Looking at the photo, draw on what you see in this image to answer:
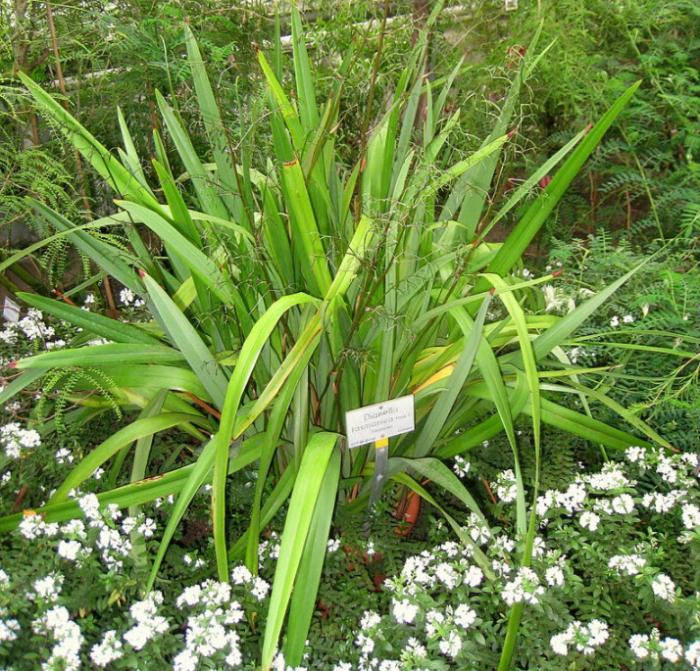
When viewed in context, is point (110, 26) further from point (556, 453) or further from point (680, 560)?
point (680, 560)

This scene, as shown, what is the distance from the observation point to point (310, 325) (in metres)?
1.12

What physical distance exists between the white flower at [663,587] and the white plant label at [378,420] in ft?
1.43

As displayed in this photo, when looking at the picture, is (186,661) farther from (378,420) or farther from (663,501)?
(663,501)

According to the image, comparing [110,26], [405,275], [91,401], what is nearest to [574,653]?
[405,275]

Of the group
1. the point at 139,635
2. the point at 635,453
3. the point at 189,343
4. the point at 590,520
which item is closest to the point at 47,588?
the point at 139,635

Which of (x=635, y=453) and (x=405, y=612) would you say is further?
(x=635, y=453)

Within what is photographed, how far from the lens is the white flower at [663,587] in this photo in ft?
3.49

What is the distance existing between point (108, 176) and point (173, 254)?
0.19m

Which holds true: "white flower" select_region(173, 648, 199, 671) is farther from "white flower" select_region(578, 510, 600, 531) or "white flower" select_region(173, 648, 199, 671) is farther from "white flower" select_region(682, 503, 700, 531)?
"white flower" select_region(682, 503, 700, 531)

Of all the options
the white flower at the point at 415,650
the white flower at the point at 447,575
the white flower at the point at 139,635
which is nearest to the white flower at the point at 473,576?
the white flower at the point at 447,575

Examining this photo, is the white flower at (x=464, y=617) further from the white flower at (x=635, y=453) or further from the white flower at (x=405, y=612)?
the white flower at (x=635, y=453)

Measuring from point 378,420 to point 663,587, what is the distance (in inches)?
19.2

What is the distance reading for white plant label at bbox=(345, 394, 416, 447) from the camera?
1.13m

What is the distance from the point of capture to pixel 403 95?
1.32m
